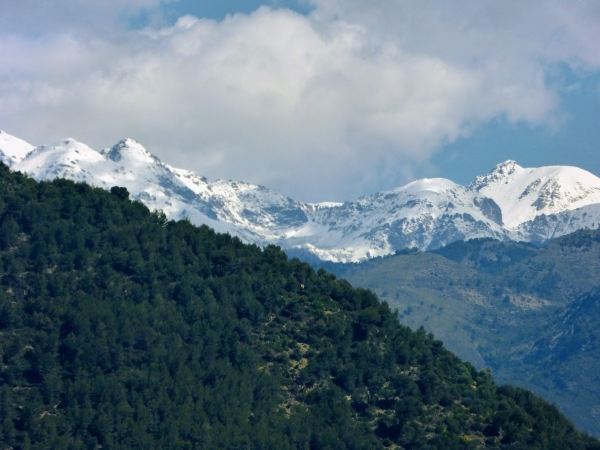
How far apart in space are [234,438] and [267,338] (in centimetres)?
3604

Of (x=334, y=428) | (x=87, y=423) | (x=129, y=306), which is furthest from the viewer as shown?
(x=129, y=306)

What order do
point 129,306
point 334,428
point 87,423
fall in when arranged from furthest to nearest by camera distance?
point 129,306
point 334,428
point 87,423

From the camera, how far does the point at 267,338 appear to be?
19950 centimetres

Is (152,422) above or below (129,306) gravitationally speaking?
below

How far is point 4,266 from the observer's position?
191000 mm

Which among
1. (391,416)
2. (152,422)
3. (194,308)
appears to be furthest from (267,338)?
(152,422)

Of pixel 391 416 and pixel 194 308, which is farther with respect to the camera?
pixel 194 308

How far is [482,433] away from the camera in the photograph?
18038 centimetres

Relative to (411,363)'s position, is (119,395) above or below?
below

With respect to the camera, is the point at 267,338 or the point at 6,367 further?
the point at 267,338

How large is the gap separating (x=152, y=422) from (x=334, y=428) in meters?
26.6

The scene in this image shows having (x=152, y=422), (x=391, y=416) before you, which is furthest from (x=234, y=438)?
(x=391, y=416)

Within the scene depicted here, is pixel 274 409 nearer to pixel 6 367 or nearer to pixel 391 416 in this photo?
pixel 391 416

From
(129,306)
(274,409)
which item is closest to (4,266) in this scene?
(129,306)
